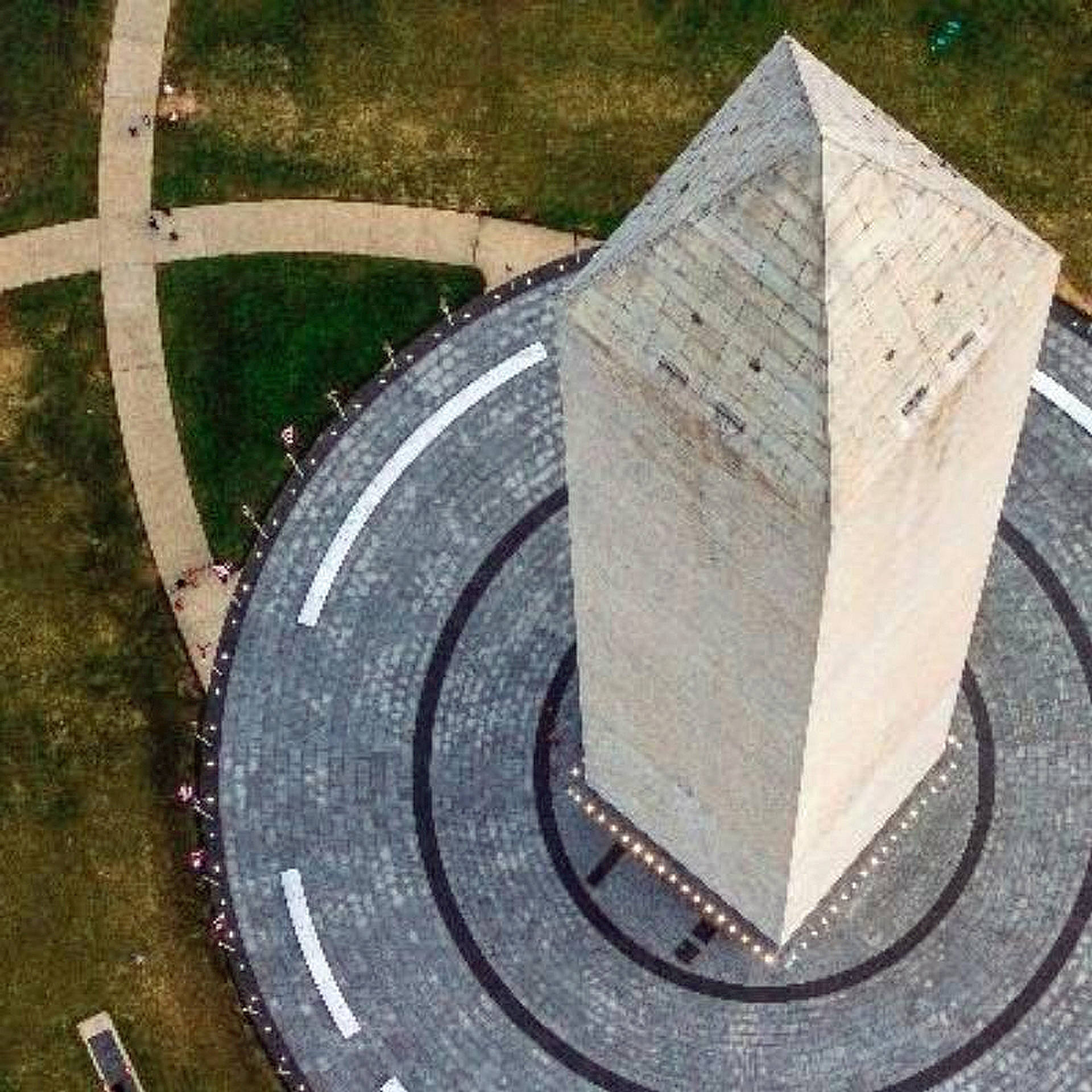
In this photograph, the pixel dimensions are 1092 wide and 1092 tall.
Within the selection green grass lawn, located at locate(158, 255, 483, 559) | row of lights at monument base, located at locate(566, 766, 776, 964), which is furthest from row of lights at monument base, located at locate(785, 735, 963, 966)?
green grass lawn, located at locate(158, 255, 483, 559)

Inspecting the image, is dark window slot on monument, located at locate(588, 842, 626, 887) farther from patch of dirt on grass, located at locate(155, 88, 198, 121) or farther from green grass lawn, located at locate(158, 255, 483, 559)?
patch of dirt on grass, located at locate(155, 88, 198, 121)

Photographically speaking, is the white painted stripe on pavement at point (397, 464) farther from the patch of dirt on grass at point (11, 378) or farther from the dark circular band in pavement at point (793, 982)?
the patch of dirt on grass at point (11, 378)

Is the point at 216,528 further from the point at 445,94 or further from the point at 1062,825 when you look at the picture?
the point at 1062,825

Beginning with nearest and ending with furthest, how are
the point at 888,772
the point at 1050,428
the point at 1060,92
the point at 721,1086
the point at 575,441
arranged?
the point at 575,441 < the point at 888,772 < the point at 721,1086 < the point at 1050,428 < the point at 1060,92

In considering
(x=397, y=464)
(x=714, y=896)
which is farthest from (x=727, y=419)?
(x=397, y=464)

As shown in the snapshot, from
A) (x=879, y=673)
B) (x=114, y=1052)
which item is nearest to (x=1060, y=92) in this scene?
(x=879, y=673)

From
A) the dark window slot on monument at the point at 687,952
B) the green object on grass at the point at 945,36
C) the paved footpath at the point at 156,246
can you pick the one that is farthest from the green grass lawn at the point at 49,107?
the dark window slot on monument at the point at 687,952
